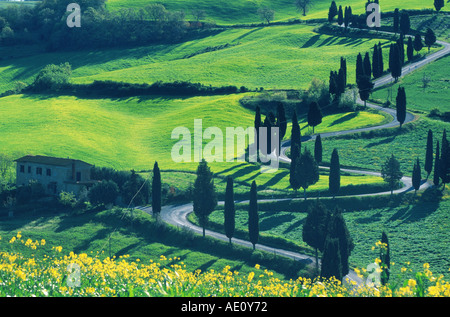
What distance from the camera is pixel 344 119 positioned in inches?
5556

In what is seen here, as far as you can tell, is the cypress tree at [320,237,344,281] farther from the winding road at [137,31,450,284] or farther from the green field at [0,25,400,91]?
the green field at [0,25,400,91]

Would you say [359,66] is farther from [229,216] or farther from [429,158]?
[229,216]

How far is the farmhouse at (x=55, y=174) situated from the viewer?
10706 cm

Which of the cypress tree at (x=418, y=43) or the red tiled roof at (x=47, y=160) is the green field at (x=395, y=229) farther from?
the cypress tree at (x=418, y=43)

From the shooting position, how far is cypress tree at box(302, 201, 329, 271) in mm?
83125

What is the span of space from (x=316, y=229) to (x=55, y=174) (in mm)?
41908

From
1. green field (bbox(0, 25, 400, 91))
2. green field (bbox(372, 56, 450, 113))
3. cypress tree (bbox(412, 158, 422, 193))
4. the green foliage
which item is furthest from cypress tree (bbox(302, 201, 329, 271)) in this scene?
the green foliage

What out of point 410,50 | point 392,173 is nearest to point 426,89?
point 410,50

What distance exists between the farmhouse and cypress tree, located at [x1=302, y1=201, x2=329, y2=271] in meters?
35.3

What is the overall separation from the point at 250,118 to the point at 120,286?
116878 millimetres

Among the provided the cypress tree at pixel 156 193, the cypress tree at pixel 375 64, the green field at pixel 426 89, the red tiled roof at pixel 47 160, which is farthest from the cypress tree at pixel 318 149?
the cypress tree at pixel 375 64

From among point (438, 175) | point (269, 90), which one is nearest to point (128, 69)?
point (269, 90)

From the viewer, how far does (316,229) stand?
8362cm

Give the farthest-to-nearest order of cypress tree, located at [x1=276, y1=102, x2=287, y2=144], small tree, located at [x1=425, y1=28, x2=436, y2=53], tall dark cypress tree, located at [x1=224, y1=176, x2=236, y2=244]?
1. small tree, located at [x1=425, y1=28, x2=436, y2=53]
2. cypress tree, located at [x1=276, y1=102, x2=287, y2=144]
3. tall dark cypress tree, located at [x1=224, y1=176, x2=236, y2=244]
